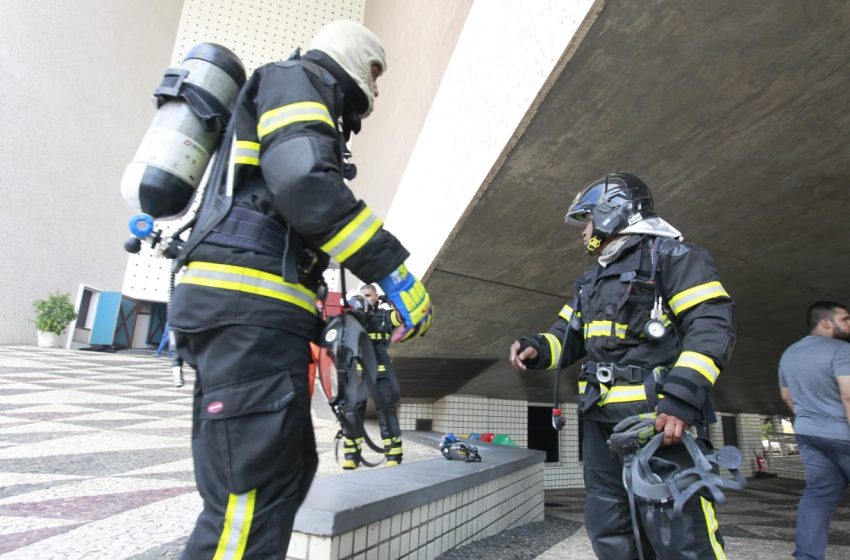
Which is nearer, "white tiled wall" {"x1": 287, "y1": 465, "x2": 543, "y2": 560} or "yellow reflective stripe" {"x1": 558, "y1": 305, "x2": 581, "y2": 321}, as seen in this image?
"white tiled wall" {"x1": 287, "y1": 465, "x2": 543, "y2": 560}

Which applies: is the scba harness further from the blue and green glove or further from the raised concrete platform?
the raised concrete platform

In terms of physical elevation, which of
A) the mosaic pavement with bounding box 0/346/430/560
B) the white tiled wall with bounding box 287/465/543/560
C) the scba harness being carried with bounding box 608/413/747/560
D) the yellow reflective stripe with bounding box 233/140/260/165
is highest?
the yellow reflective stripe with bounding box 233/140/260/165

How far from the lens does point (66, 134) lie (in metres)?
13.9

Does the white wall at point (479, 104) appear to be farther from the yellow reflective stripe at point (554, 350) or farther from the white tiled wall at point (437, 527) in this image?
the white tiled wall at point (437, 527)

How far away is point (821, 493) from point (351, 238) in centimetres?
301

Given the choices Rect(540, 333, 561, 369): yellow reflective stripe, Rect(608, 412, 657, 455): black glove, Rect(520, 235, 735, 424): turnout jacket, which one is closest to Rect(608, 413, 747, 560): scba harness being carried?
Rect(608, 412, 657, 455): black glove

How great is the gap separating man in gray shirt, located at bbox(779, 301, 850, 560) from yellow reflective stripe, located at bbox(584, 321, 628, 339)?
1.68 meters

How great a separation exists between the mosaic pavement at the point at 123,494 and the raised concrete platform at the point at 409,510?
0.15 metres

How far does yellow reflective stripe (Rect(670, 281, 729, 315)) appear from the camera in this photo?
170cm

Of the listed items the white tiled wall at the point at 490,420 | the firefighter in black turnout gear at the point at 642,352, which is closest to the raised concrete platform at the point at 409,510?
the firefighter in black turnout gear at the point at 642,352

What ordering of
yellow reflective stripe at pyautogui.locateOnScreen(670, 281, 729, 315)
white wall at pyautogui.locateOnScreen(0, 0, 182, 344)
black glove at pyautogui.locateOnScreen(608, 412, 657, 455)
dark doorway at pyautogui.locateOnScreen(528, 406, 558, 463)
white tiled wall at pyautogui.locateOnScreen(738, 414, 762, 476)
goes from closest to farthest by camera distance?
1. black glove at pyautogui.locateOnScreen(608, 412, 657, 455)
2. yellow reflective stripe at pyautogui.locateOnScreen(670, 281, 729, 315)
3. dark doorway at pyautogui.locateOnScreen(528, 406, 558, 463)
4. white tiled wall at pyautogui.locateOnScreen(738, 414, 762, 476)
5. white wall at pyautogui.locateOnScreen(0, 0, 182, 344)

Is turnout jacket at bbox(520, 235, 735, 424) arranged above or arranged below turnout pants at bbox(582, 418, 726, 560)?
above

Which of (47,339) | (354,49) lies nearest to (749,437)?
(354,49)

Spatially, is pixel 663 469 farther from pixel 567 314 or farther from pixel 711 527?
pixel 567 314
